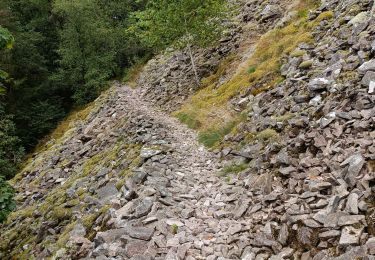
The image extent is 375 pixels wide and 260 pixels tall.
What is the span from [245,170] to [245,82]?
8.63m

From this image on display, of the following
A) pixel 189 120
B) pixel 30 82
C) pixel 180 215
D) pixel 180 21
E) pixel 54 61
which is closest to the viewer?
pixel 180 215

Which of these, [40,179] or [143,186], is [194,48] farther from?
[143,186]

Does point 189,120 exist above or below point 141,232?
below

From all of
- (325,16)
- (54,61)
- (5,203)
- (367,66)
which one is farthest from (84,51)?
(367,66)

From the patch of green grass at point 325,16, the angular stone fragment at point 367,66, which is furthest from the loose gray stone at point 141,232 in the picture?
the patch of green grass at point 325,16

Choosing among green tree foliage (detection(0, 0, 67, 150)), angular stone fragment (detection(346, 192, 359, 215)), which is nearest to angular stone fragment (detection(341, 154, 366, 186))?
angular stone fragment (detection(346, 192, 359, 215))

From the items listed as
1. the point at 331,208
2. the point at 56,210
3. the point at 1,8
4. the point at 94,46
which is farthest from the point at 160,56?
the point at 331,208

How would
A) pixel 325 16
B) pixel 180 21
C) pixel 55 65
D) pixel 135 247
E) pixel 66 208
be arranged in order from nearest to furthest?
1. pixel 135 247
2. pixel 66 208
3. pixel 325 16
4. pixel 180 21
5. pixel 55 65

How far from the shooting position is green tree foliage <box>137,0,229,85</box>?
23.5 metres

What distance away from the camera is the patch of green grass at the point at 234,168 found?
11.6m

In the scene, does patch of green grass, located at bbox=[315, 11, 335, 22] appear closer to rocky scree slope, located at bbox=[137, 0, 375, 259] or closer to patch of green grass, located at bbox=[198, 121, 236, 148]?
rocky scree slope, located at bbox=[137, 0, 375, 259]

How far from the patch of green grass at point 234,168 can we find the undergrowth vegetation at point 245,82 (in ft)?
9.66

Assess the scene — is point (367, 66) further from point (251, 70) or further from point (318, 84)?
point (251, 70)

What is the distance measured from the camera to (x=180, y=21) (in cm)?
2369
